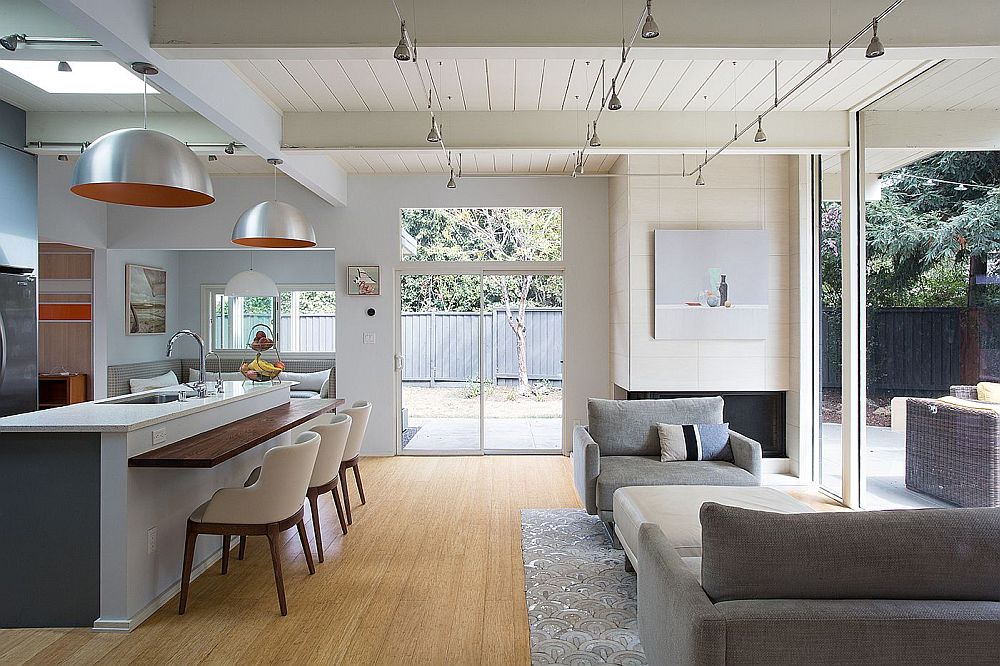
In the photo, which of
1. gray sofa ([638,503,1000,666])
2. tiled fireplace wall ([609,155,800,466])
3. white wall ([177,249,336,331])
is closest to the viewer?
gray sofa ([638,503,1000,666])

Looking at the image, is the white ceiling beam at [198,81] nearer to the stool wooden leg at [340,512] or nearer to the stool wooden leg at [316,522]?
the stool wooden leg at [316,522]

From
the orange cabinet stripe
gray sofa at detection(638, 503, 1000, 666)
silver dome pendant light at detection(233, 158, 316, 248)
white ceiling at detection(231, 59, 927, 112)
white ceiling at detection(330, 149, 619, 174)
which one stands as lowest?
gray sofa at detection(638, 503, 1000, 666)

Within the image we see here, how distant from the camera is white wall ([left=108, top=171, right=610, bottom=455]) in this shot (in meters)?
7.37

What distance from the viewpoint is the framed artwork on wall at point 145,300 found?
835 cm

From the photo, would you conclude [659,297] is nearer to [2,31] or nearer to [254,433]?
[254,433]

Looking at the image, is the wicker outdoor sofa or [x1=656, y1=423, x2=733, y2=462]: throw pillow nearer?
the wicker outdoor sofa

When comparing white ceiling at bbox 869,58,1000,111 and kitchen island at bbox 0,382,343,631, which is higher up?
white ceiling at bbox 869,58,1000,111

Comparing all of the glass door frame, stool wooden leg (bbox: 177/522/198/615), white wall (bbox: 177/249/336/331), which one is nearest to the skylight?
A: stool wooden leg (bbox: 177/522/198/615)

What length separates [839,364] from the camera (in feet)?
18.0

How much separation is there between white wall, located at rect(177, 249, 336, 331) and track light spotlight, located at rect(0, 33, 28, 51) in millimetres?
6110

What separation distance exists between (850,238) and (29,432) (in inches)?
205

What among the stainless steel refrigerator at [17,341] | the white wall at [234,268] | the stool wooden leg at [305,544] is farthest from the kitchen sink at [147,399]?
the white wall at [234,268]

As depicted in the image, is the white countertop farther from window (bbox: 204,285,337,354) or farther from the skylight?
window (bbox: 204,285,337,354)

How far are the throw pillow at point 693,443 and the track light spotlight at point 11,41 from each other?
432 cm
